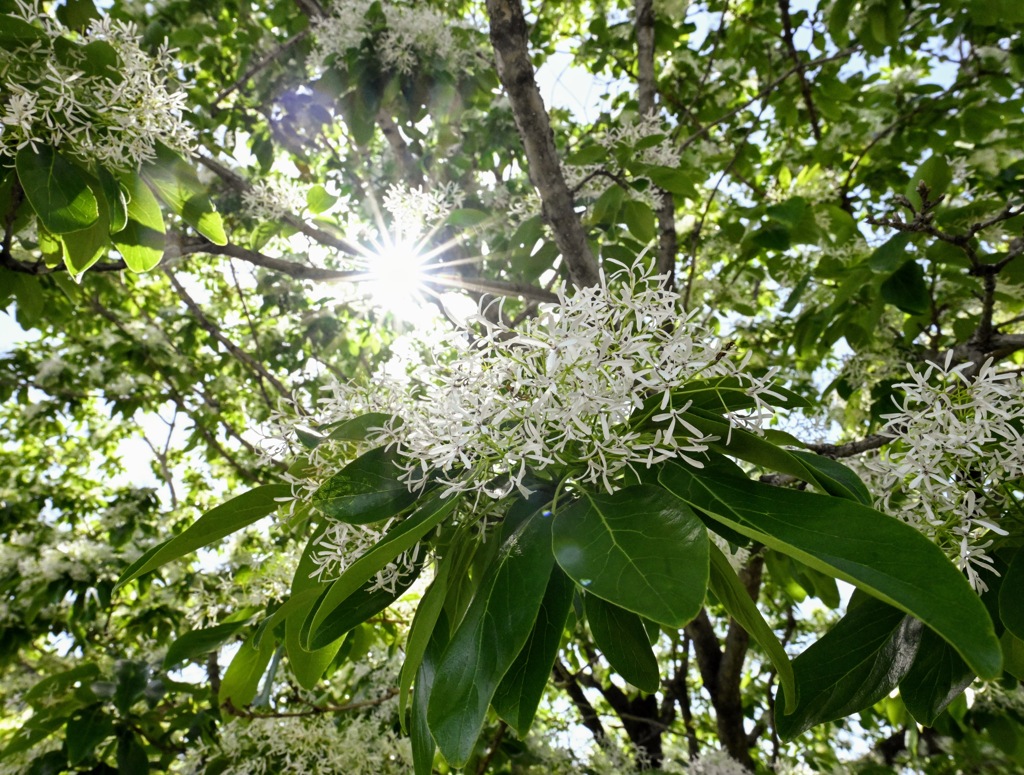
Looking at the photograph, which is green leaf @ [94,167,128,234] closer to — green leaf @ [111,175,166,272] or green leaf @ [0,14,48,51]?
green leaf @ [111,175,166,272]

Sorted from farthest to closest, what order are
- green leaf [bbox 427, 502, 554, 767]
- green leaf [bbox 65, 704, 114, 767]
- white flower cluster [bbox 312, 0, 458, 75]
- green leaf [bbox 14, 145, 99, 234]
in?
white flower cluster [bbox 312, 0, 458, 75] → green leaf [bbox 65, 704, 114, 767] → green leaf [bbox 14, 145, 99, 234] → green leaf [bbox 427, 502, 554, 767]

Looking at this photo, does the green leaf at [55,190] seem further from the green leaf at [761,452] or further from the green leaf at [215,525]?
the green leaf at [761,452]

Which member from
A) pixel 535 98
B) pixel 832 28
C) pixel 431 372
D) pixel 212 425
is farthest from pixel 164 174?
pixel 212 425

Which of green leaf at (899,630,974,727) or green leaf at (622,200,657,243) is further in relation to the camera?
green leaf at (622,200,657,243)

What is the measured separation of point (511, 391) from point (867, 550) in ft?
1.37

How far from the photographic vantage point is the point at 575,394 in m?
0.77

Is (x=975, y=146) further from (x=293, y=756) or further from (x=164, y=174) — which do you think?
(x=293, y=756)

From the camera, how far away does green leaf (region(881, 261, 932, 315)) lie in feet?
6.37

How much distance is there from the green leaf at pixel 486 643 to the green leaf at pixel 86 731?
197cm

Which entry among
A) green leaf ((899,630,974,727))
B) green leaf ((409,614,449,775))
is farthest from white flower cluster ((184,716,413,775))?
green leaf ((899,630,974,727))

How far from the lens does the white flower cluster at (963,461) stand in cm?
82

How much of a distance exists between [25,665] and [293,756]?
3.95 m

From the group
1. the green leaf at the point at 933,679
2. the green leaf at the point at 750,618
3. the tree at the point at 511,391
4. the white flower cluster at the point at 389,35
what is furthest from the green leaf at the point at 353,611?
the white flower cluster at the point at 389,35

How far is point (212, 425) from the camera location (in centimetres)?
453
